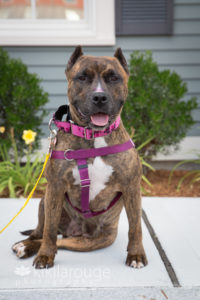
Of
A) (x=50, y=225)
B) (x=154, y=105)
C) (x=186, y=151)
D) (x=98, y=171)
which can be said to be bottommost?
(x=186, y=151)

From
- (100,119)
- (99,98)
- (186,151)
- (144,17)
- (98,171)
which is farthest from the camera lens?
(186,151)

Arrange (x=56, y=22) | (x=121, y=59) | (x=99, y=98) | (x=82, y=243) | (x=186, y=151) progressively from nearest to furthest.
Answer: (x=99, y=98) < (x=121, y=59) < (x=82, y=243) < (x=56, y=22) < (x=186, y=151)

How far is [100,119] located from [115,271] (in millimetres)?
972

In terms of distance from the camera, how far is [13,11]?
5.66m

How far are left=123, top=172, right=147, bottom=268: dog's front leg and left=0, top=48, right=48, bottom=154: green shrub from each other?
2930mm

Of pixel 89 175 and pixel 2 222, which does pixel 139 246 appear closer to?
pixel 89 175

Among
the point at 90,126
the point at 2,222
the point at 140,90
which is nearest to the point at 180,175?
the point at 140,90

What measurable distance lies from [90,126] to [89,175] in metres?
0.32

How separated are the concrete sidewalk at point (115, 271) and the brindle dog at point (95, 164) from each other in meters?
0.11

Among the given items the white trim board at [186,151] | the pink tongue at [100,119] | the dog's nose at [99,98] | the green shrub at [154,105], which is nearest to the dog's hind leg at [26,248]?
the pink tongue at [100,119]

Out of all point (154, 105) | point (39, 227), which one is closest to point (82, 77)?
point (39, 227)

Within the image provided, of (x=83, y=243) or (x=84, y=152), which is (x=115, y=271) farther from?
(x=84, y=152)

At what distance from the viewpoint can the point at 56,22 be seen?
5.59 m

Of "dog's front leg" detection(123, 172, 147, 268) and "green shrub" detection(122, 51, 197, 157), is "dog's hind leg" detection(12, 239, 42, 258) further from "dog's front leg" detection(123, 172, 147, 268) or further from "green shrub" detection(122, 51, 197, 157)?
"green shrub" detection(122, 51, 197, 157)
